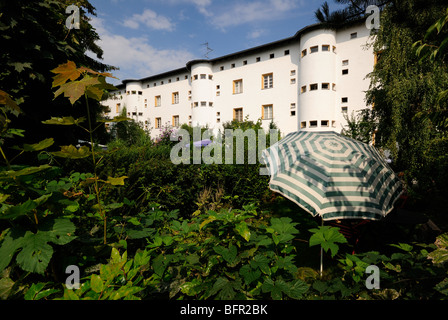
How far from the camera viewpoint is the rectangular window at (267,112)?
21.6 meters

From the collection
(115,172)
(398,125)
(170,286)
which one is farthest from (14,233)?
(398,125)

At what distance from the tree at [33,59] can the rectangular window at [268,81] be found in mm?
19383

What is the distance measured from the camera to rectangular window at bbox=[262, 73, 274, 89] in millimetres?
21461

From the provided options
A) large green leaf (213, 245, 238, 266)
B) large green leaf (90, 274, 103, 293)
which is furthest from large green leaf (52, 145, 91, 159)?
large green leaf (213, 245, 238, 266)

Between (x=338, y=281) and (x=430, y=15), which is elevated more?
(x=430, y=15)

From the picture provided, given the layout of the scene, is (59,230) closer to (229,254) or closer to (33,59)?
(229,254)

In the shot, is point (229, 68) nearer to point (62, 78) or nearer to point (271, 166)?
point (271, 166)

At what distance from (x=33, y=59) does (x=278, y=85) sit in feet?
65.6

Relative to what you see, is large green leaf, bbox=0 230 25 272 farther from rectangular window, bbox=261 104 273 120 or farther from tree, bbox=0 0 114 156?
rectangular window, bbox=261 104 273 120

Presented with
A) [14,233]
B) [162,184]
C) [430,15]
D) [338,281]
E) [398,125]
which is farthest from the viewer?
[398,125]

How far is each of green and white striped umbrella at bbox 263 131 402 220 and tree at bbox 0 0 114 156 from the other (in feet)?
15.8

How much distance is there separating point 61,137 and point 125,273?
4.77 metres

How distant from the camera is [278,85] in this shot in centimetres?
2081

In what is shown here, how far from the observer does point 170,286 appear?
1336 millimetres
